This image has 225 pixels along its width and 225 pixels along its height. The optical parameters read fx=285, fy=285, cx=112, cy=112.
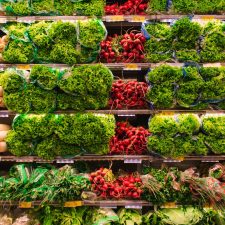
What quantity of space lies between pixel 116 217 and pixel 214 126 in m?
1.48

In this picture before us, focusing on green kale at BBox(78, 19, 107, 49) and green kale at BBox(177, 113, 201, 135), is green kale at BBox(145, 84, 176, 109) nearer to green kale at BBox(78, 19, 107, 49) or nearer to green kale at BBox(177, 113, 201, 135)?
green kale at BBox(177, 113, 201, 135)

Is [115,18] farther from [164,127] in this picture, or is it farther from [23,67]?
[164,127]

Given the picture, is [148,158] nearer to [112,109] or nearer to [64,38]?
[112,109]

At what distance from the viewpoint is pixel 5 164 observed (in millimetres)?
4059

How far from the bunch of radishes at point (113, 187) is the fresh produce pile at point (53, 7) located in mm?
1868

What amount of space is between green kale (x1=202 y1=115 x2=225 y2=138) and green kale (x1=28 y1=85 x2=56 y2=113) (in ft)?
5.69


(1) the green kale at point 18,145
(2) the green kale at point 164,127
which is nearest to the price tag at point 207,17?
(2) the green kale at point 164,127

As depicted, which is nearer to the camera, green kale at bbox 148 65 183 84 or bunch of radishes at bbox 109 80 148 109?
green kale at bbox 148 65 183 84

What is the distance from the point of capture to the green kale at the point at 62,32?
3163 millimetres

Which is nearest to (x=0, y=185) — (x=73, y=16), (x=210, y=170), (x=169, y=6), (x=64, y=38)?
(x=64, y=38)

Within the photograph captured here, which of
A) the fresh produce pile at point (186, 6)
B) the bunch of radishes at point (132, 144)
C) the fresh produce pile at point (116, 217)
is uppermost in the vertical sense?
the fresh produce pile at point (186, 6)

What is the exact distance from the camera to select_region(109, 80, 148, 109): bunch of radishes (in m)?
3.38

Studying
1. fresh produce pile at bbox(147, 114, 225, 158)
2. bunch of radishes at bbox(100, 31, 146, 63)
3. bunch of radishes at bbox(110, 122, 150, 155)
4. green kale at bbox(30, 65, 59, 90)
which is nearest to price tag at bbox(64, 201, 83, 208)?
bunch of radishes at bbox(110, 122, 150, 155)

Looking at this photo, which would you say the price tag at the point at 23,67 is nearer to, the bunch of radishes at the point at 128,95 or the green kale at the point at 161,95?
the bunch of radishes at the point at 128,95
